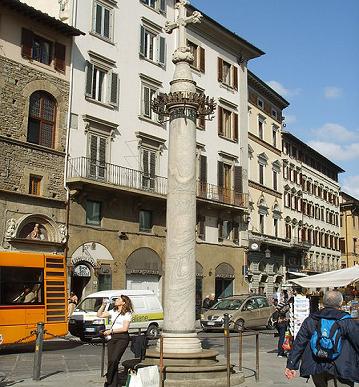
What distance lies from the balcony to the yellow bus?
8219 mm

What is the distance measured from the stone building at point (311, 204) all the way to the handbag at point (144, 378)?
4064 cm

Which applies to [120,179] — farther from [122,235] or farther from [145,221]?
[145,221]

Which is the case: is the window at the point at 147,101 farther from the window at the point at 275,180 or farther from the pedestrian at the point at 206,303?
the window at the point at 275,180

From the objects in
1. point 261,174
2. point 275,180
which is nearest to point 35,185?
point 261,174

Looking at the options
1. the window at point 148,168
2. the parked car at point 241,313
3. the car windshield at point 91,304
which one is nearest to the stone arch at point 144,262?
the window at point 148,168

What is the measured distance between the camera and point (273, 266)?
45.1 m

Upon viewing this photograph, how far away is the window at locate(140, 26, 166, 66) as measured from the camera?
3247 centimetres

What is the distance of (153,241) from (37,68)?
10620mm

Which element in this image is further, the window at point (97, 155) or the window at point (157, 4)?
the window at point (157, 4)

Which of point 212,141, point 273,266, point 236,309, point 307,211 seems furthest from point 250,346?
point 307,211

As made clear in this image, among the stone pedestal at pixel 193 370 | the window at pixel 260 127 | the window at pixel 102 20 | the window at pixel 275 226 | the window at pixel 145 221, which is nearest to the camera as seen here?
the stone pedestal at pixel 193 370

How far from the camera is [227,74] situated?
3959 centimetres

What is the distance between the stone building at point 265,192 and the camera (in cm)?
4212

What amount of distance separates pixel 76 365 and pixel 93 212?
13.9m
